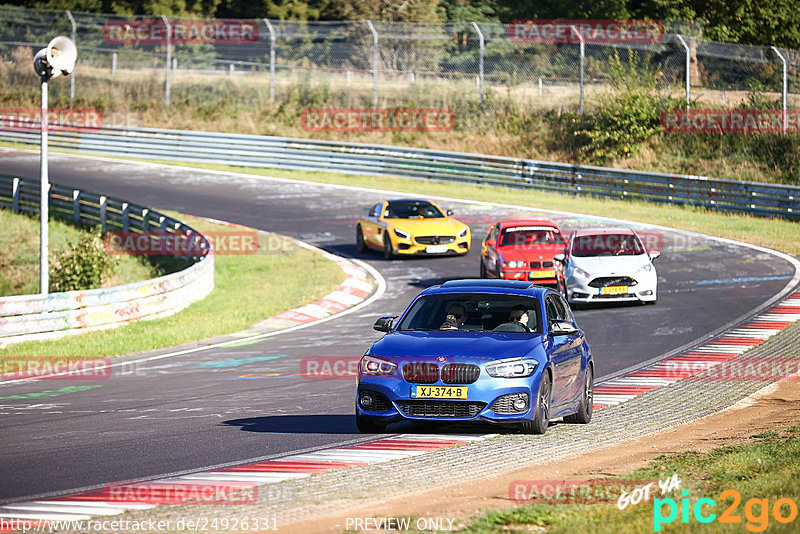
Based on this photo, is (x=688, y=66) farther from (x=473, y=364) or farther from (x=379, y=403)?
(x=379, y=403)

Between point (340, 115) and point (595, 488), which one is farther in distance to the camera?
point (340, 115)

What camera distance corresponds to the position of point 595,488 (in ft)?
25.6

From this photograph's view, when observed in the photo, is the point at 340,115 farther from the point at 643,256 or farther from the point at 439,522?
the point at 439,522

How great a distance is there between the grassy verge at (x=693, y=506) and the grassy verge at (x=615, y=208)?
19.6 m

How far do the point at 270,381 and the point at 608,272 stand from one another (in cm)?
841

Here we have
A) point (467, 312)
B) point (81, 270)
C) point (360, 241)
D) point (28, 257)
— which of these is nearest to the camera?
point (467, 312)

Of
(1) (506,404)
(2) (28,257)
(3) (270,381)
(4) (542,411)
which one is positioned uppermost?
(1) (506,404)

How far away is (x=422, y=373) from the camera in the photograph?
32.2 feet

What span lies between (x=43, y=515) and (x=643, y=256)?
612 inches

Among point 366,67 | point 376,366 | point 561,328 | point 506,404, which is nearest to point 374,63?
point 366,67

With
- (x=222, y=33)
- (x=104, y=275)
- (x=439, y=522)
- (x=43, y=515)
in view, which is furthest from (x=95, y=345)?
(x=222, y=33)

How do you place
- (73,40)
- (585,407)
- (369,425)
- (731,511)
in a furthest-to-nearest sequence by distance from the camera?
(73,40), (585,407), (369,425), (731,511)

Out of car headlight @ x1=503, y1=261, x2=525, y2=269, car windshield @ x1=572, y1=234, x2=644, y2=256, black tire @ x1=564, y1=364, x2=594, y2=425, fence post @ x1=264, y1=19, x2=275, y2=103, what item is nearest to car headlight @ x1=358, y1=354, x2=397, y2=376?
black tire @ x1=564, y1=364, x2=594, y2=425

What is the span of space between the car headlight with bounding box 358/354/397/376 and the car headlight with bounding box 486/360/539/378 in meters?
0.87
